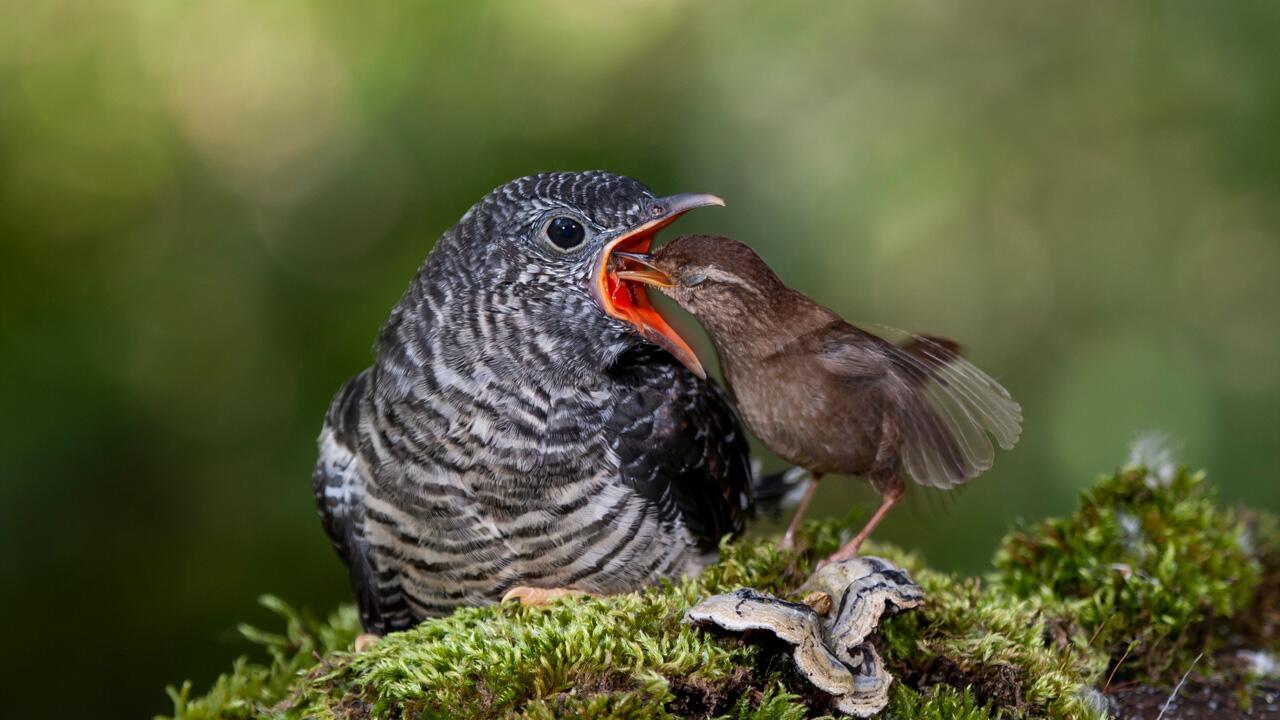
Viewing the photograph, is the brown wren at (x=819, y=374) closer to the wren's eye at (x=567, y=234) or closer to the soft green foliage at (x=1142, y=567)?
the wren's eye at (x=567, y=234)

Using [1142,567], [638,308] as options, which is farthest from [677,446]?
[1142,567]

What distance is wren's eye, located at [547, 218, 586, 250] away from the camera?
2852 millimetres

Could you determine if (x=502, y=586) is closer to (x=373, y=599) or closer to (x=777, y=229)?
(x=373, y=599)

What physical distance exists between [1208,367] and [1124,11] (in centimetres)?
183

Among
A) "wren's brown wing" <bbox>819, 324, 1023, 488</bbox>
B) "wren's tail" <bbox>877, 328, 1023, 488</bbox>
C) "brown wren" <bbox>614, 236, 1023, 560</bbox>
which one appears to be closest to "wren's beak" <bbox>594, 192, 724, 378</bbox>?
"brown wren" <bbox>614, 236, 1023, 560</bbox>

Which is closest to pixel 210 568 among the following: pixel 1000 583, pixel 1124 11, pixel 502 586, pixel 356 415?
pixel 356 415

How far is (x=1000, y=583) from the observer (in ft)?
10.4

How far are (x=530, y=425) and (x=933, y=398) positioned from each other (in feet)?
3.25

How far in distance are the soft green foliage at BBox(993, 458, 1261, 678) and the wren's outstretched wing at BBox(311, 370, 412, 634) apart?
1.78 metres

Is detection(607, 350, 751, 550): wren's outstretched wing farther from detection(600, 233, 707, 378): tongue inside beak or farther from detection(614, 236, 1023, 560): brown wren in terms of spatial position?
detection(614, 236, 1023, 560): brown wren

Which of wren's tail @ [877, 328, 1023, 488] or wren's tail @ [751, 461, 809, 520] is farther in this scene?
wren's tail @ [751, 461, 809, 520]

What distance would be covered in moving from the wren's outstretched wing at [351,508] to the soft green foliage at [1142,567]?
1.78m

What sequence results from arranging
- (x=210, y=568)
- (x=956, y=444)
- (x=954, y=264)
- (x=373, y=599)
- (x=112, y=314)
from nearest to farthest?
(x=956, y=444)
(x=373, y=599)
(x=112, y=314)
(x=210, y=568)
(x=954, y=264)

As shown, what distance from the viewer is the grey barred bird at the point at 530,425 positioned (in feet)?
9.08
